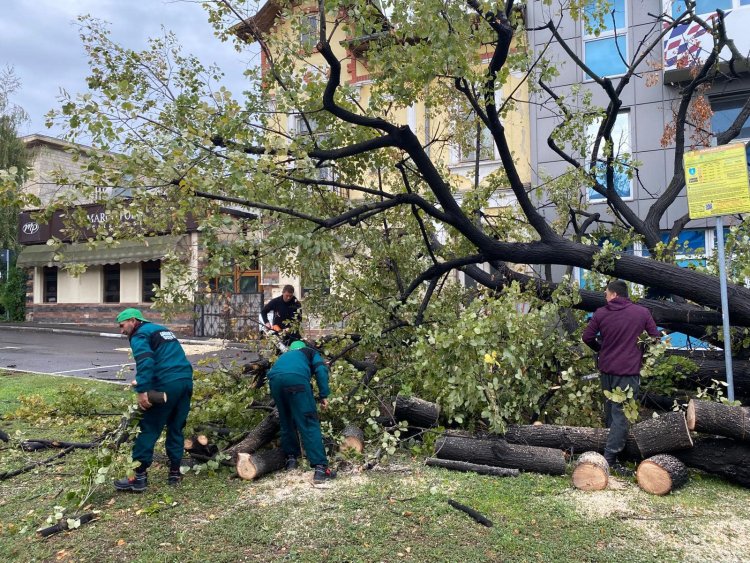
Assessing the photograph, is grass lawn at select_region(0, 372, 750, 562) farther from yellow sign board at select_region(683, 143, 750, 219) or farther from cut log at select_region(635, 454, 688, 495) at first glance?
yellow sign board at select_region(683, 143, 750, 219)

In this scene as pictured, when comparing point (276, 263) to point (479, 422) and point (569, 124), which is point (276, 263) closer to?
point (479, 422)

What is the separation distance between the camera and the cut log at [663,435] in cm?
439

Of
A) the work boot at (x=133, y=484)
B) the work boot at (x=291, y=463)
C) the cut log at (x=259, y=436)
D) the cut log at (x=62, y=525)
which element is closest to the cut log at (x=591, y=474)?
the work boot at (x=291, y=463)

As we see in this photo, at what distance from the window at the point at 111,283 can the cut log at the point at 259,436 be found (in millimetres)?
17298

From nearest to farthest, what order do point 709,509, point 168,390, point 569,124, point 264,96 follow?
point 709,509 < point 168,390 < point 264,96 < point 569,124

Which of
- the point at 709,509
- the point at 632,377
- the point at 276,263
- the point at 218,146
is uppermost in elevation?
the point at 218,146

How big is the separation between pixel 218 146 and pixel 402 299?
2.72 m

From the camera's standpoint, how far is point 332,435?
527cm

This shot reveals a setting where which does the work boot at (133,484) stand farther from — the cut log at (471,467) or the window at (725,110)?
the window at (725,110)

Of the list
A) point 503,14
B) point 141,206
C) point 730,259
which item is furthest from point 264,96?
point 730,259

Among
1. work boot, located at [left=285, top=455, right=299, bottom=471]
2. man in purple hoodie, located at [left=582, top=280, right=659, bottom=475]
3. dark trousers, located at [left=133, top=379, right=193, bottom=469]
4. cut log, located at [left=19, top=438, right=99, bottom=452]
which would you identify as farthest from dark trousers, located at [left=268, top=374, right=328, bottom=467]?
man in purple hoodie, located at [left=582, top=280, right=659, bottom=475]

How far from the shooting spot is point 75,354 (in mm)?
13359

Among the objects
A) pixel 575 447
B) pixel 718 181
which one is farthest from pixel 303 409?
pixel 718 181

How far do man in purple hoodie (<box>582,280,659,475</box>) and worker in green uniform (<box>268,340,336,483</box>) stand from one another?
2400 millimetres
